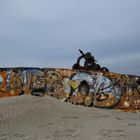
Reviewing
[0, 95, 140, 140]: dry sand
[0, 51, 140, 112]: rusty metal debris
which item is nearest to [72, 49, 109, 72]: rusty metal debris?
[0, 51, 140, 112]: rusty metal debris

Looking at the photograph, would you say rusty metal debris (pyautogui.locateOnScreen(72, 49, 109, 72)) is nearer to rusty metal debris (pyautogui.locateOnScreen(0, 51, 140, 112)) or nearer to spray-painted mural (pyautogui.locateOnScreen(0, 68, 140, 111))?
rusty metal debris (pyautogui.locateOnScreen(0, 51, 140, 112))

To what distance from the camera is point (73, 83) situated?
2047cm

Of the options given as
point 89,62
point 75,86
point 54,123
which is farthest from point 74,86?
point 54,123

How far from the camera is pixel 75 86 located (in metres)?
20.5

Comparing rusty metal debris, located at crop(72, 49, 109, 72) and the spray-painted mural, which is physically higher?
rusty metal debris, located at crop(72, 49, 109, 72)

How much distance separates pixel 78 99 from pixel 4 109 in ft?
35.3

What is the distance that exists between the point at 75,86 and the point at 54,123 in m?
11.9

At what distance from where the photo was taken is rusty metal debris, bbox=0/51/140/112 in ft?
64.8

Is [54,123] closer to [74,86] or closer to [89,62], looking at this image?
[74,86]

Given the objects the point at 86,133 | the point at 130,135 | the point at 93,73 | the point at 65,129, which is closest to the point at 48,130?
the point at 65,129

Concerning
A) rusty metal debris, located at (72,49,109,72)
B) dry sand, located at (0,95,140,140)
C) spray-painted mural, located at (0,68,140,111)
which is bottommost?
dry sand, located at (0,95,140,140)

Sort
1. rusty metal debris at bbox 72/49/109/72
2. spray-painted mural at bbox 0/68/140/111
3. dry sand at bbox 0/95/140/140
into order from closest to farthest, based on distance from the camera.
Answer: dry sand at bbox 0/95/140/140, spray-painted mural at bbox 0/68/140/111, rusty metal debris at bbox 72/49/109/72

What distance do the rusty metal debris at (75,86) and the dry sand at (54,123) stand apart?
8.64 meters

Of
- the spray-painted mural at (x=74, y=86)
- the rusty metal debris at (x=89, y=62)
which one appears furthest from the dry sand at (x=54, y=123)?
the rusty metal debris at (x=89, y=62)
